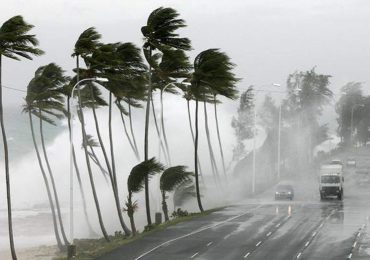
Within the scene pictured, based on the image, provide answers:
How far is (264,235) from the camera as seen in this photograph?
44.2 metres

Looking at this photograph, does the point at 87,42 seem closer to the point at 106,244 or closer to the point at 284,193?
the point at 106,244

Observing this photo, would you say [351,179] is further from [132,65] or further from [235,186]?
[132,65]

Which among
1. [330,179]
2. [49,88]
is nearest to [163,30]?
[49,88]

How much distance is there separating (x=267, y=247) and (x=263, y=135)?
132408 millimetres

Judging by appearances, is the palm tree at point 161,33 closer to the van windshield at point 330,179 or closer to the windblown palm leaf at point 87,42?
the windblown palm leaf at point 87,42

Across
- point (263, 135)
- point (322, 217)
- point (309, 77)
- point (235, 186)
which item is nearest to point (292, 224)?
point (322, 217)

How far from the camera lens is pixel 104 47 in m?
46.7

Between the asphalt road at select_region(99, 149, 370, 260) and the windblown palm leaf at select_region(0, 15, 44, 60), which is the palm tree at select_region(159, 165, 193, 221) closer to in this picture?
the asphalt road at select_region(99, 149, 370, 260)

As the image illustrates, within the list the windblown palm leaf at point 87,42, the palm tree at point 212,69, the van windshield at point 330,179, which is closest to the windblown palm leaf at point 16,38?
the windblown palm leaf at point 87,42

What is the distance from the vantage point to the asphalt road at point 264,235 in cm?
3772

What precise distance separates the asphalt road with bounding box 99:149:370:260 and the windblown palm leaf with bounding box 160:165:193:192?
3.24m

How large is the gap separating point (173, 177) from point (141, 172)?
7.55 meters

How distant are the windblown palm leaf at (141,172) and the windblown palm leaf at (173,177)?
5.95 metres

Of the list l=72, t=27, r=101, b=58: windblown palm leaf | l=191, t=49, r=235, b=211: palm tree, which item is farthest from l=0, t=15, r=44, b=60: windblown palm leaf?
l=191, t=49, r=235, b=211: palm tree
